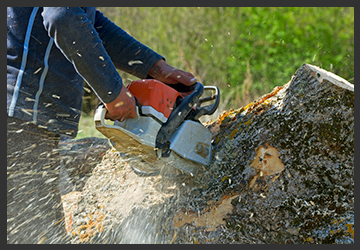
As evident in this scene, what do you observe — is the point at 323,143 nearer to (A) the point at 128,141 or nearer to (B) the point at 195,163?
(B) the point at 195,163

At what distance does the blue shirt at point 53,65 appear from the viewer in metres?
1.48

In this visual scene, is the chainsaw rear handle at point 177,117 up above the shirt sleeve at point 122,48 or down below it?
below

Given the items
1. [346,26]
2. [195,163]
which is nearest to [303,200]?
[195,163]

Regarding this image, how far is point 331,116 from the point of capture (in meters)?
1.84

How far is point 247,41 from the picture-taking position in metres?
6.43

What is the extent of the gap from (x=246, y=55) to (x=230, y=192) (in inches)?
195

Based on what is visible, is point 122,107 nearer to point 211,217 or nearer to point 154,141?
point 154,141

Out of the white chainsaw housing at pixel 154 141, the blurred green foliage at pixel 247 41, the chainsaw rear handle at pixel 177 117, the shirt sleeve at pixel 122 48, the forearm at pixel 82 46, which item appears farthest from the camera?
the blurred green foliage at pixel 247 41

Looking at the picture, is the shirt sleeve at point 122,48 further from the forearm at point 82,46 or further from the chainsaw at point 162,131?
the forearm at point 82,46

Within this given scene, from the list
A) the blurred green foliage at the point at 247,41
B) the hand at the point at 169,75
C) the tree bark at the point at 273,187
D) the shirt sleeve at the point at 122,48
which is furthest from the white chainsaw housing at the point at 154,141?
the blurred green foliage at the point at 247,41

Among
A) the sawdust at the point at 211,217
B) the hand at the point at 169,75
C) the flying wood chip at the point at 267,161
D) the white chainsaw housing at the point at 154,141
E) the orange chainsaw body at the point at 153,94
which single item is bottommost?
the sawdust at the point at 211,217

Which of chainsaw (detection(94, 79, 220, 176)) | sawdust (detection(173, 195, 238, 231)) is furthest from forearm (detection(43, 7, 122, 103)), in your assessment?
sawdust (detection(173, 195, 238, 231))

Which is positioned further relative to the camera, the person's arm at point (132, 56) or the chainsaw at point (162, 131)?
the person's arm at point (132, 56)

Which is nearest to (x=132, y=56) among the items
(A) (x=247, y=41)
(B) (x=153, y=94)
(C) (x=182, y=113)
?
(B) (x=153, y=94)
